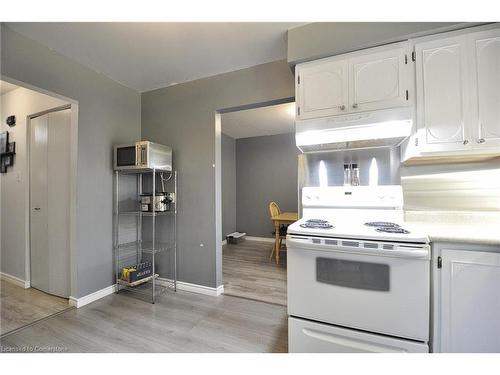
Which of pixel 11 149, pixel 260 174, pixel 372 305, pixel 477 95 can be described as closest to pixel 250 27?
pixel 477 95

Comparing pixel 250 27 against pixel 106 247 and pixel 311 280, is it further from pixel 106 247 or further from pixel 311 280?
pixel 106 247

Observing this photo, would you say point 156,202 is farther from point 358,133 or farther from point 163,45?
point 358,133

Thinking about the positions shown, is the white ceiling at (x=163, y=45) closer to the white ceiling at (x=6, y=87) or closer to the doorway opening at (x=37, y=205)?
the doorway opening at (x=37, y=205)

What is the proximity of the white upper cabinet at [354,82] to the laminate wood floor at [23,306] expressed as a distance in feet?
9.55

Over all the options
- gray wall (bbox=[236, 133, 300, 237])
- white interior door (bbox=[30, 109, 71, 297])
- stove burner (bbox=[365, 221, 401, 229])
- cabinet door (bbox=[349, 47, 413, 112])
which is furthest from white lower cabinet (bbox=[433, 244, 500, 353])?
gray wall (bbox=[236, 133, 300, 237])

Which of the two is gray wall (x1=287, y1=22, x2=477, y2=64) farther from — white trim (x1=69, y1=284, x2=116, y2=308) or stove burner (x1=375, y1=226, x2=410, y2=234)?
white trim (x1=69, y1=284, x2=116, y2=308)

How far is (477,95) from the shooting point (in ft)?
4.32

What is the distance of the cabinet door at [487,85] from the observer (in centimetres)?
129

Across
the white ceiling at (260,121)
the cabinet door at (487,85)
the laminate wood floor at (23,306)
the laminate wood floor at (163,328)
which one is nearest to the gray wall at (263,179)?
the white ceiling at (260,121)

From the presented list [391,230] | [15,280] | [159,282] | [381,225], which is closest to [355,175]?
[381,225]

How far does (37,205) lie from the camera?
247 cm

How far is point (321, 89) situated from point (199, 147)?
4.72ft

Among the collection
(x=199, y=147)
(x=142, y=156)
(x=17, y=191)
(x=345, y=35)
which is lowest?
(x=17, y=191)

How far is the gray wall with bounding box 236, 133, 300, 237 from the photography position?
4906 mm
